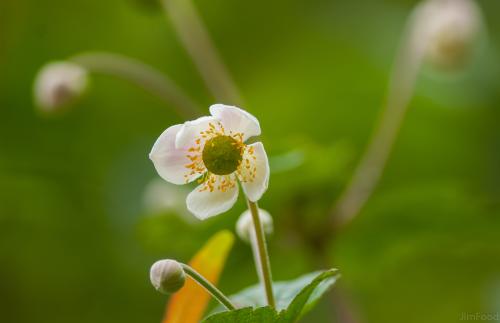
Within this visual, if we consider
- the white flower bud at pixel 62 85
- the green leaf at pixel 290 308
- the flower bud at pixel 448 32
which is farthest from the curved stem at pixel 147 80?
the green leaf at pixel 290 308

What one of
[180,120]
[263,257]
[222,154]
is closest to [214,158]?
[222,154]

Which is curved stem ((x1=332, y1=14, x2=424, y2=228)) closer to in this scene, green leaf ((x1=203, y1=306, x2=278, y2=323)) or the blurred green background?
the blurred green background

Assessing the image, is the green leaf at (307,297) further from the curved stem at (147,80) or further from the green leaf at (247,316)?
the curved stem at (147,80)

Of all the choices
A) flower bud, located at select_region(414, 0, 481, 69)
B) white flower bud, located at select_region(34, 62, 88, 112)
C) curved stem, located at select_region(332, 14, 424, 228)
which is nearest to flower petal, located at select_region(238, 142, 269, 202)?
curved stem, located at select_region(332, 14, 424, 228)

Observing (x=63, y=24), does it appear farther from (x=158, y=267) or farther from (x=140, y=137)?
(x=158, y=267)

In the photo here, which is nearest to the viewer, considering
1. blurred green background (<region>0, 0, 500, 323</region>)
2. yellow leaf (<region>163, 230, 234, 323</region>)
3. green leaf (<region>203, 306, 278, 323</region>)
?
green leaf (<region>203, 306, 278, 323</region>)

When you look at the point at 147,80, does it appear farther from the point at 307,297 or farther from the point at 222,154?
the point at 307,297

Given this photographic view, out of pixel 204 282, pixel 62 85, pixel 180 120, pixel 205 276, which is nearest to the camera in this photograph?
pixel 204 282

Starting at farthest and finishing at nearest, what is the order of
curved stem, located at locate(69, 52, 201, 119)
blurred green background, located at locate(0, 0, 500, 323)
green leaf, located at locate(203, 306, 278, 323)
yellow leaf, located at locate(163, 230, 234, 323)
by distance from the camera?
blurred green background, located at locate(0, 0, 500, 323)
curved stem, located at locate(69, 52, 201, 119)
yellow leaf, located at locate(163, 230, 234, 323)
green leaf, located at locate(203, 306, 278, 323)
